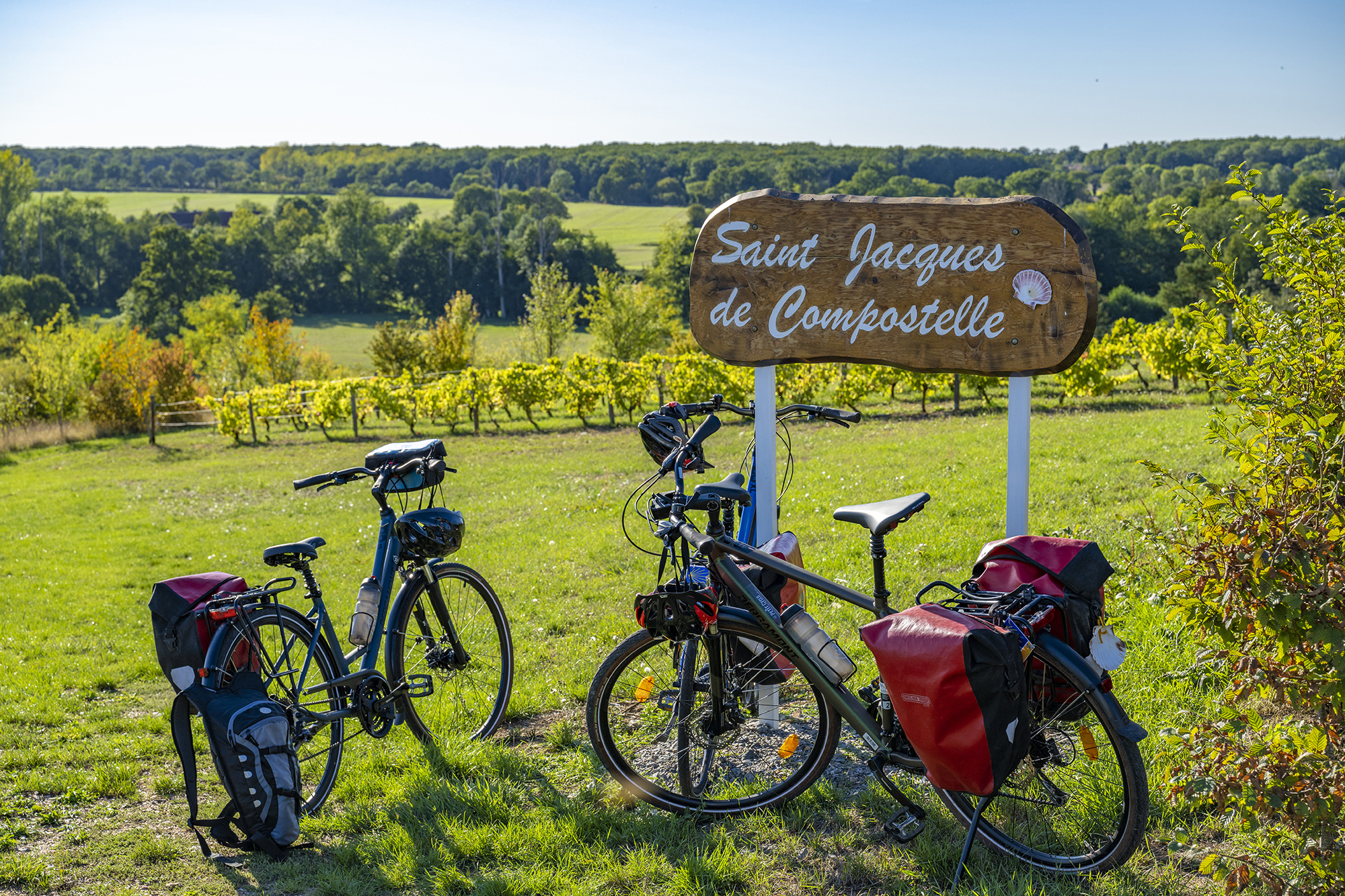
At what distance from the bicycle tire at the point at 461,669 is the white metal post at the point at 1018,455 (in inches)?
94.5

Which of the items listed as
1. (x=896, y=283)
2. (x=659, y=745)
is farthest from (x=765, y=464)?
(x=659, y=745)

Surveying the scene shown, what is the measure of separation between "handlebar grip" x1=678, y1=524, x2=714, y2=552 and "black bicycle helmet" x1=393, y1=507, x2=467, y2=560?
118 centimetres

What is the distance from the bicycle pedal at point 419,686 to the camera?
153 inches

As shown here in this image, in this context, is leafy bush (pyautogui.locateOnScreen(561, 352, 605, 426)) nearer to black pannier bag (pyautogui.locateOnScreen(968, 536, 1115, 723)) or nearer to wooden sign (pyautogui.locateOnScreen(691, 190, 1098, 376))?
wooden sign (pyautogui.locateOnScreen(691, 190, 1098, 376))

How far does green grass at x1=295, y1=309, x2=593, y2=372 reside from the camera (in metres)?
48.6

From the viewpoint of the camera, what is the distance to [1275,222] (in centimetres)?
291

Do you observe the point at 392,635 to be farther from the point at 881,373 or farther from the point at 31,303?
the point at 31,303

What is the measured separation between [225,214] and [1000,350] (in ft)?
366

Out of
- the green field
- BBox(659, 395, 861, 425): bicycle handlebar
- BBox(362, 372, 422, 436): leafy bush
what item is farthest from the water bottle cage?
the green field

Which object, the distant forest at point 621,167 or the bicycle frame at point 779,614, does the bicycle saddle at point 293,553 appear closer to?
the bicycle frame at point 779,614

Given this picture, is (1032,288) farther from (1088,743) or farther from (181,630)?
(181,630)

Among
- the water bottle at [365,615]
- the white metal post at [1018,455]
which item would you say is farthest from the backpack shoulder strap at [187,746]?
the white metal post at [1018,455]

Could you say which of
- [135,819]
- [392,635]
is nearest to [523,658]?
[392,635]

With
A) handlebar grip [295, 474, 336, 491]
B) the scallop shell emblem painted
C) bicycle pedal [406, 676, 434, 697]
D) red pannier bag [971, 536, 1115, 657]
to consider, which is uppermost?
the scallop shell emblem painted
